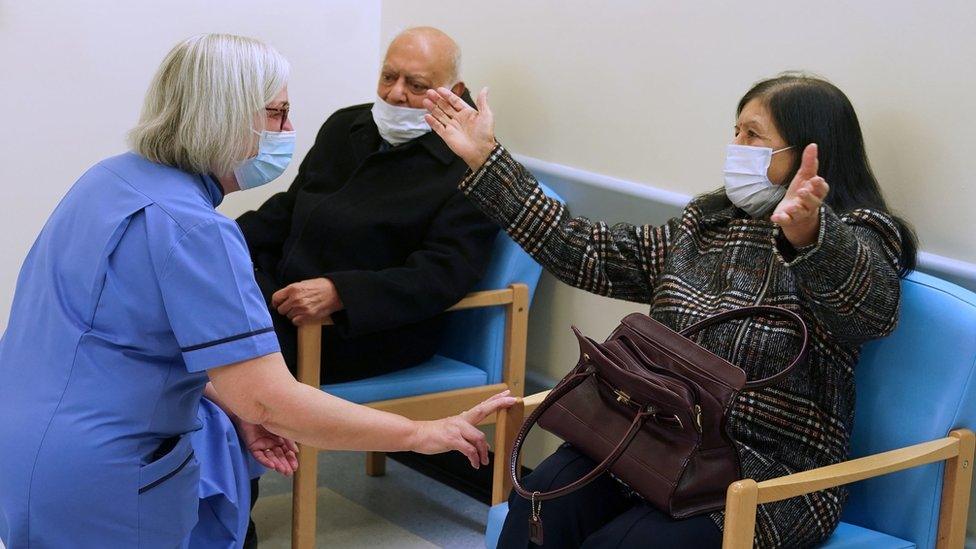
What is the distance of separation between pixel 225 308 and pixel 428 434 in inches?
16.7

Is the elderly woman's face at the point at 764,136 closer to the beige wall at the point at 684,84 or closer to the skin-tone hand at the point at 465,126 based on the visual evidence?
the beige wall at the point at 684,84

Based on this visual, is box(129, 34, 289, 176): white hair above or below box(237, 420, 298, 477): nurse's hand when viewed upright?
above

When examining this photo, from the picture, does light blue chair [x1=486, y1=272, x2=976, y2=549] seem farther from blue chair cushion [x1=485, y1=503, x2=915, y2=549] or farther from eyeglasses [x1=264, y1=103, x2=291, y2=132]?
eyeglasses [x1=264, y1=103, x2=291, y2=132]

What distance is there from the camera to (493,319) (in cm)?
301

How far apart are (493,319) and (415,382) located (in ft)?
0.93

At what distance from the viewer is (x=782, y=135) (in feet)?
7.11

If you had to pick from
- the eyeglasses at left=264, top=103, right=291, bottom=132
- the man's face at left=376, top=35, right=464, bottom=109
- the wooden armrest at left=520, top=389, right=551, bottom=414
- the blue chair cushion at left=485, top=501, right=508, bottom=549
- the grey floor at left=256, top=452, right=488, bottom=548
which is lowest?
the grey floor at left=256, top=452, right=488, bottom=548

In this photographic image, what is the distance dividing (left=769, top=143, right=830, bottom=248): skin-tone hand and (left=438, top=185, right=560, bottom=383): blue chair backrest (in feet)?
3.49

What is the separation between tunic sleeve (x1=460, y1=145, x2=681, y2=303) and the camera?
236 cm

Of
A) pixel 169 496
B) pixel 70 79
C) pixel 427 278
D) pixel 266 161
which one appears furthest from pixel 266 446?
pixel 70 79

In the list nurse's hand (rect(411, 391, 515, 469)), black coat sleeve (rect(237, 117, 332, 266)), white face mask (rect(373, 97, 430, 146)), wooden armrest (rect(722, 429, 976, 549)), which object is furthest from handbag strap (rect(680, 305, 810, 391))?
black coat sleeve (rect(237, 117, 332, 266))

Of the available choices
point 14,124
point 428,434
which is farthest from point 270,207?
point 428,434

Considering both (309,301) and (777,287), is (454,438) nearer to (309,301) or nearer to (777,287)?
(777,287)

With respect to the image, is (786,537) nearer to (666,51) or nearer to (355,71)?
(666,51)
